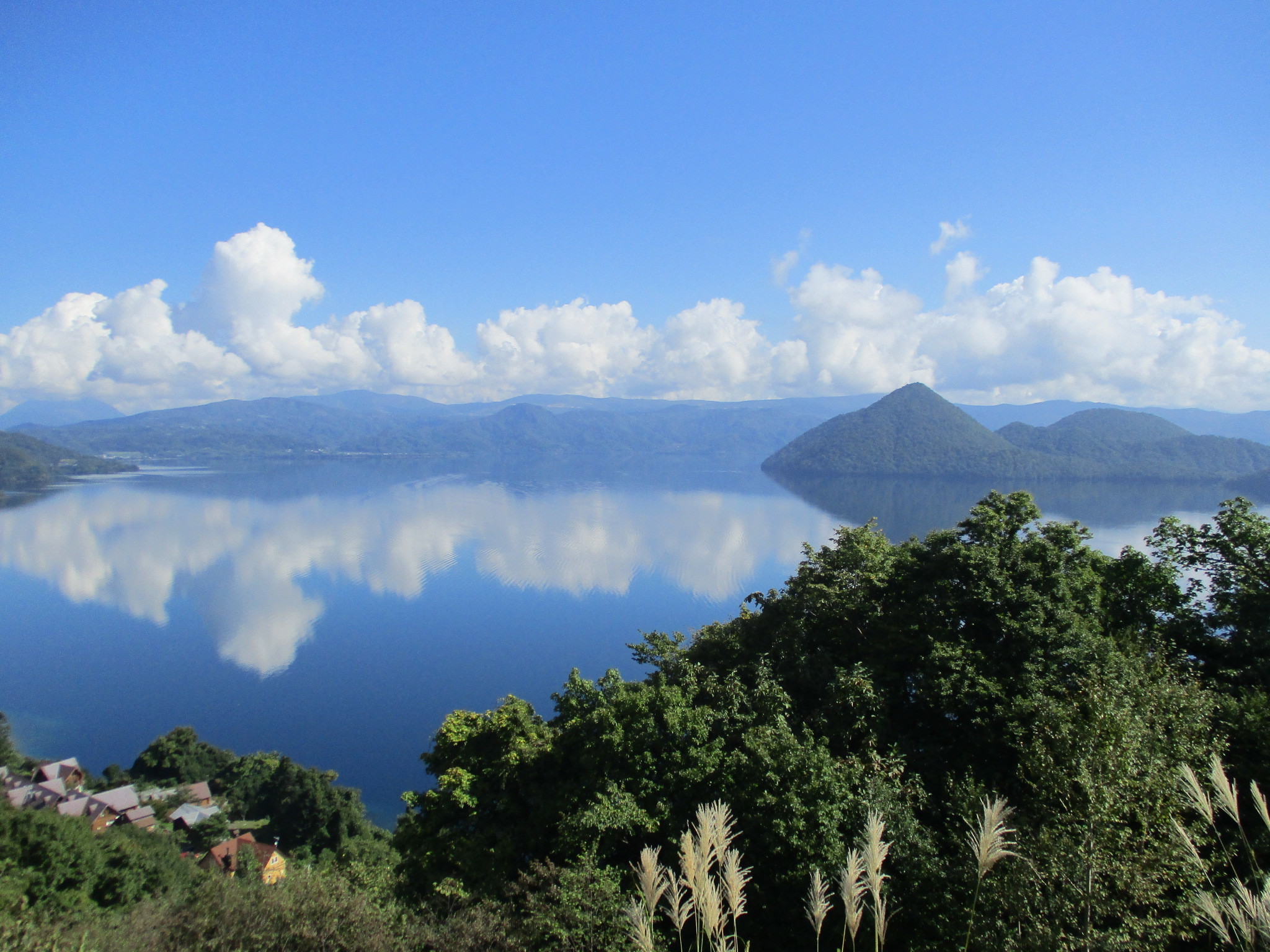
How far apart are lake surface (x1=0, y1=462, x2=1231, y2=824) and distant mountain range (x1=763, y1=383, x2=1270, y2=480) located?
24.3m

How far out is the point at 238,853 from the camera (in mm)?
16906

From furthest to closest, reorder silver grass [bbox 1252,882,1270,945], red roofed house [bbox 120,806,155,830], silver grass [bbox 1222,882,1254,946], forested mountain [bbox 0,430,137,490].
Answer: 1. forested mountain [bbox 0,430,137,490]
2. red roofed house [bbox 120,806,155,830]
3. silver grass [bbox 1252,882,1270,945]
4. silver grass [bbox 1222,882,1254,946]

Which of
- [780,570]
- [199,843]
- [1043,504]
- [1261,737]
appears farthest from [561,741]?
[1043,504]

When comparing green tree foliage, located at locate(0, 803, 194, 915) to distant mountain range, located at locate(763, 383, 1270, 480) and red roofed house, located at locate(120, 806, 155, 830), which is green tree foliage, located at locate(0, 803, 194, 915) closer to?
red roofed house, located at locate(120, 806, 155, 830)

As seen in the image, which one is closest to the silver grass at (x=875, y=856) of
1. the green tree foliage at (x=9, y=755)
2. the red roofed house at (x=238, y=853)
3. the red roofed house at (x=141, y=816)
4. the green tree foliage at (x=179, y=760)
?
the red roofed house at (x=238, y=853)

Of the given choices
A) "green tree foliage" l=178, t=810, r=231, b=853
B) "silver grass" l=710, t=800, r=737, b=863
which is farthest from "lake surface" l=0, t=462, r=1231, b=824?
"silver grass" l=710, t=800, r=737, b=863

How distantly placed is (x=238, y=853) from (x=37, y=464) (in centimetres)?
12986

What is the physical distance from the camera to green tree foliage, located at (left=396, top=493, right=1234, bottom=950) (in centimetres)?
437

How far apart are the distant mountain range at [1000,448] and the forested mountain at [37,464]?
12740 centimetres

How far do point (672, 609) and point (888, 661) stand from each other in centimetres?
2570

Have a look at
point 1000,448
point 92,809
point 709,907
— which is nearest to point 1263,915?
point 709,907

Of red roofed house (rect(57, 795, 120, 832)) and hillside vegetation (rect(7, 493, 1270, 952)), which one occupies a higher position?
hillside vegetation (rect(7, 493, 1270, 952))

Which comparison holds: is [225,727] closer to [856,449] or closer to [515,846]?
→ [515,846]

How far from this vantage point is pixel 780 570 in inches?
1655
